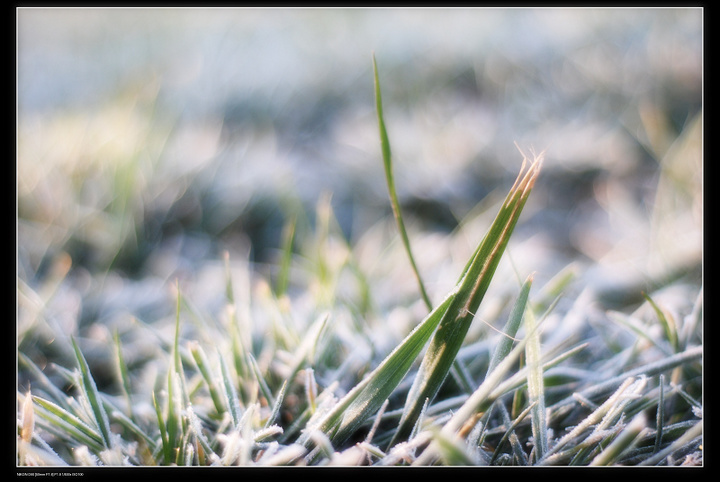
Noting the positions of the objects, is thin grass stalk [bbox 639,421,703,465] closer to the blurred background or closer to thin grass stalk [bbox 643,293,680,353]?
thin grass stalk [bbox 643,293,680,353]

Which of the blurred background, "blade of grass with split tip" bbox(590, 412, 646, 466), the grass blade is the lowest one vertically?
the grass blade

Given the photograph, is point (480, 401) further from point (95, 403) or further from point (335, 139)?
point (335, 139)

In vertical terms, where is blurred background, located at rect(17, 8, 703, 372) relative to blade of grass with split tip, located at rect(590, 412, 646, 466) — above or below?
above

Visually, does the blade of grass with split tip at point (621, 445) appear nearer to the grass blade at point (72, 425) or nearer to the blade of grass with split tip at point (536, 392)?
the blade of grass with split tip at point (536, 392)

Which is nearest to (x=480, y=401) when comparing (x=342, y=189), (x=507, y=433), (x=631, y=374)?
(x=507, y=433)

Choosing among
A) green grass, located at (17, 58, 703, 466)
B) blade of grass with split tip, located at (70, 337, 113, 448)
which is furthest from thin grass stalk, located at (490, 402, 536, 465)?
blade of grass with split tip, located at (70, 337, 113, 448)

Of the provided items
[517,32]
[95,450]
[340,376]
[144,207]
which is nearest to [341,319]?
[340,376]

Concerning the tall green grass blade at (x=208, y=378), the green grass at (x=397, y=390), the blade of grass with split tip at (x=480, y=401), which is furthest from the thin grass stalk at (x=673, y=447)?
the tall green grass blade at (x=208, y=378)
